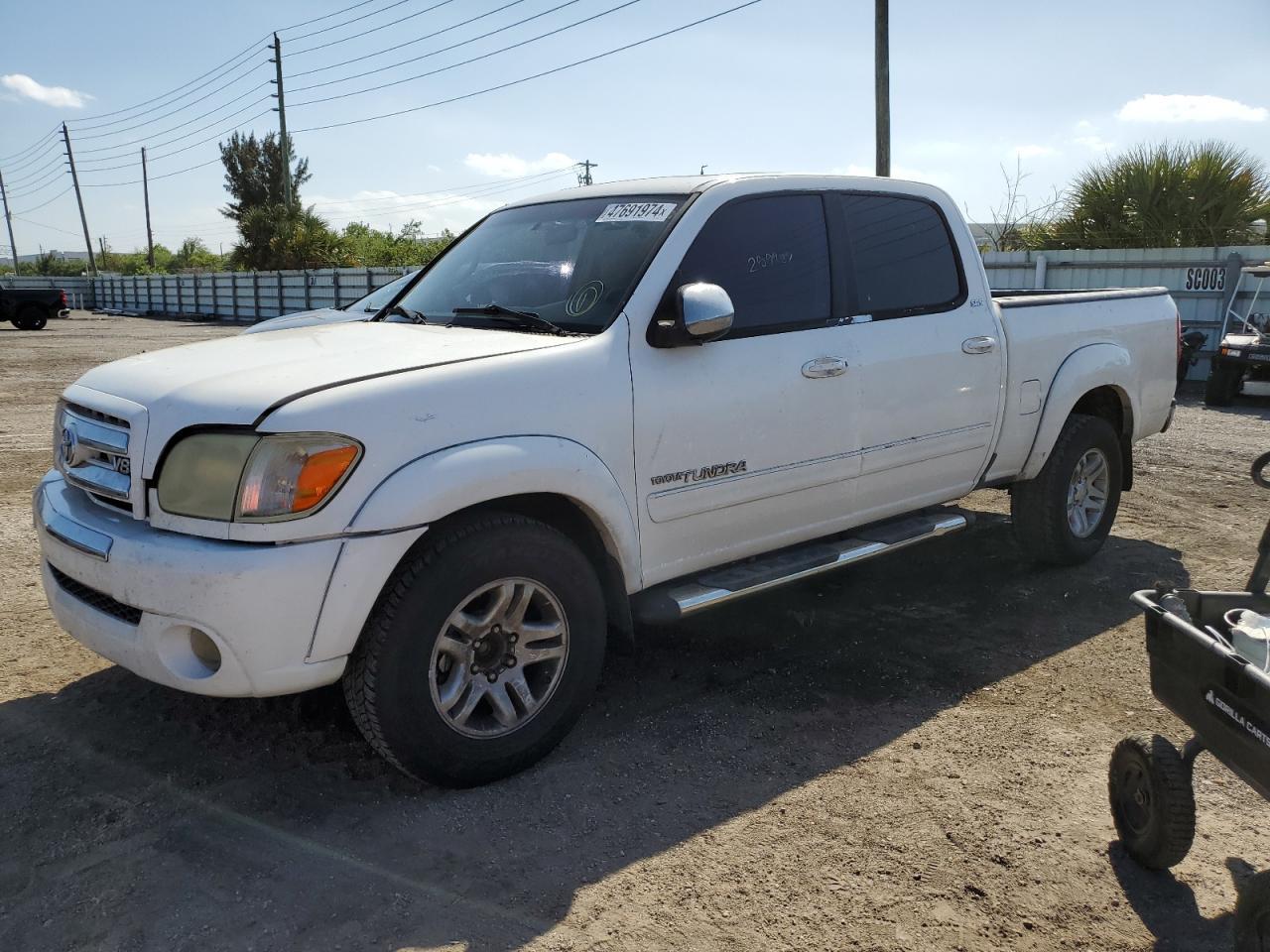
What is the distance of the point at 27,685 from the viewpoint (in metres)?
3.90

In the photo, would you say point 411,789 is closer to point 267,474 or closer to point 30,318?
point 267,474

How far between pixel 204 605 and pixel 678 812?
1.50 meters

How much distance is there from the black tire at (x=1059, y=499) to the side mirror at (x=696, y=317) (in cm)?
253

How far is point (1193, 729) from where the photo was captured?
271 cm

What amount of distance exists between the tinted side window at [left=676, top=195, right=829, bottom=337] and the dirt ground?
1446mm

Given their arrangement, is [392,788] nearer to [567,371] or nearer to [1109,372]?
[567,371]

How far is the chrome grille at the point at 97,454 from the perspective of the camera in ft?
9.87

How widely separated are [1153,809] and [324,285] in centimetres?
3056

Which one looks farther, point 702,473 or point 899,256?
point 899,256

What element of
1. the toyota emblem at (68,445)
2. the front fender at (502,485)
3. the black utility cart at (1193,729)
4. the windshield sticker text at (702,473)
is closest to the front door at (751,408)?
the windshield sticker text at (702,473)

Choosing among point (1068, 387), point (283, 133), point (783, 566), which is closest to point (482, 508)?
point (783, 566)

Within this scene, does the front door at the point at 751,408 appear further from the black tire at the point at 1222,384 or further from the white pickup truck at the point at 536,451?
the black tire at the point at 1222,384

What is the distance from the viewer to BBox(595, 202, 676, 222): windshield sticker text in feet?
12.4

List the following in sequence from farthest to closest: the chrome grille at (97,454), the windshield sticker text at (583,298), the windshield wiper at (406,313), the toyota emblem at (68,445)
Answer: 1. the windshield wiper at (406,313)
2. the windshield sticker text at (583,298)
3. the toyota emblem at (68,445)
4. the chrome grille at (97,454)
